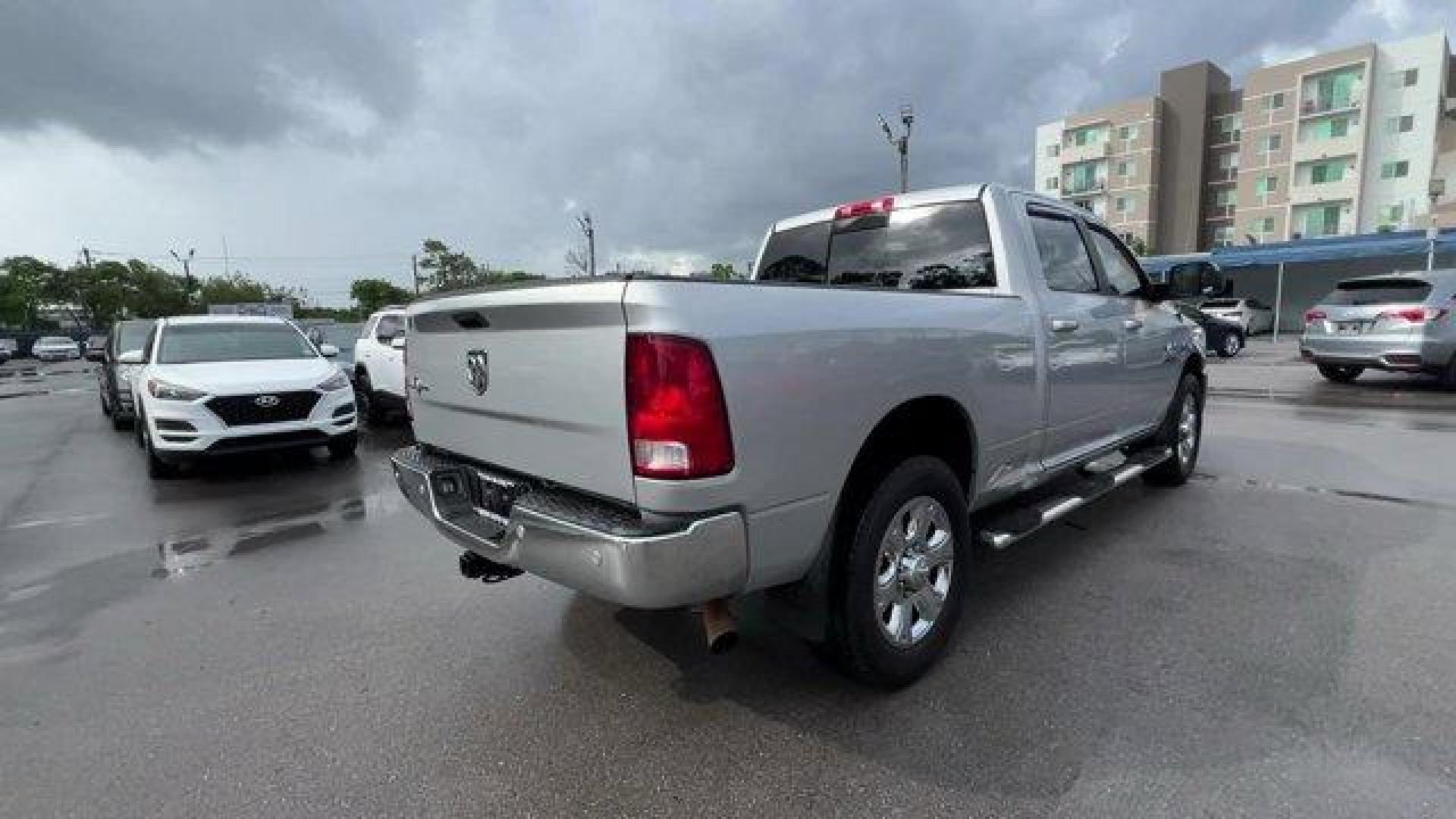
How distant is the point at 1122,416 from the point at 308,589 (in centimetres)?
486

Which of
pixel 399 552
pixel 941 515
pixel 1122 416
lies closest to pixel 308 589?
pixel 399 552

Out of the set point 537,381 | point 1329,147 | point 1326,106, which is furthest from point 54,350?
point 1326,106

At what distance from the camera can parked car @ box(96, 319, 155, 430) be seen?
10008mm

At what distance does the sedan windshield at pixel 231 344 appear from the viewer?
7551 millimetres

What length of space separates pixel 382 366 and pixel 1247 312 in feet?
92.6

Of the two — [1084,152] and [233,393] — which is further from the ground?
[1084,152]

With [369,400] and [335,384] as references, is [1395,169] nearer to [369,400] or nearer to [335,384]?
[369,400]

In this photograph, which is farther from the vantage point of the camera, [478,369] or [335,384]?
[335,384]

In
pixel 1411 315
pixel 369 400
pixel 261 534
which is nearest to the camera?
pixel 261 534

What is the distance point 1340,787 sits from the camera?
7.18ft

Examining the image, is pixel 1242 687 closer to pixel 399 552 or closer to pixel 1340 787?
pixel 1340 787

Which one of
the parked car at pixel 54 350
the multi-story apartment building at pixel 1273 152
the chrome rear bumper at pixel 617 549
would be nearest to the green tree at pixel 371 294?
the parked car at pixel 54 350

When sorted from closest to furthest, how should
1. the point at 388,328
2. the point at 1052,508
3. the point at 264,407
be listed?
the point at 1052,508
the point at 264,407
the point at 388,328

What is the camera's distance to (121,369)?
9.84 metres
